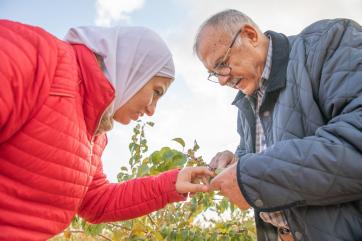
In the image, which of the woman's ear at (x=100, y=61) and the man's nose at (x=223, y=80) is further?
the man's nose at (x=223, y=80)

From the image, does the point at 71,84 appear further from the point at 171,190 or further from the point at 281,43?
the point at 281,43

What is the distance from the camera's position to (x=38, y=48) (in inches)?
58.4

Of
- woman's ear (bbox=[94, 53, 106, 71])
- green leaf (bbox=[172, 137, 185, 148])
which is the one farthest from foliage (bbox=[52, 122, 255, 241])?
woman's ear (bbox=[94, 53, 106, 71])

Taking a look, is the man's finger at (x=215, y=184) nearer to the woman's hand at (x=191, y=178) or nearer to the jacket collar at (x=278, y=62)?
the woman's hand at (x=191, y=178)

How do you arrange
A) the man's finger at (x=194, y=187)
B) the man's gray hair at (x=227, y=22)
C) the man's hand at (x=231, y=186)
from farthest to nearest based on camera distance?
the man's gray hair at (x=227, y=22), the man's finger at (x=194, y=187), the man's hand at (x=231, y=186)

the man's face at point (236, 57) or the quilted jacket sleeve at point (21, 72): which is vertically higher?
the quilted jacket sleeve at point (21, 72)

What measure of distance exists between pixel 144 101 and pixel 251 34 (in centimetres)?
98

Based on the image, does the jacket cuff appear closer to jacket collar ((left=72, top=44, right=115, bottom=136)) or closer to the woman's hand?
the woman's hand

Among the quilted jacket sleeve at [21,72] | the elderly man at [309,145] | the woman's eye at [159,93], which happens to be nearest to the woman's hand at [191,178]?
the elderly man at [309,145]

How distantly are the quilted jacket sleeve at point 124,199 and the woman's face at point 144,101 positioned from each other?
0.58 metres

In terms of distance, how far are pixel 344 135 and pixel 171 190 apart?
48.3 inches

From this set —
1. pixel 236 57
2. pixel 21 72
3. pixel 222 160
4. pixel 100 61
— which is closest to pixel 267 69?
pixel 236 57

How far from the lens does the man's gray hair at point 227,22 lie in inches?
102

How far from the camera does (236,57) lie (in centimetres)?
259
